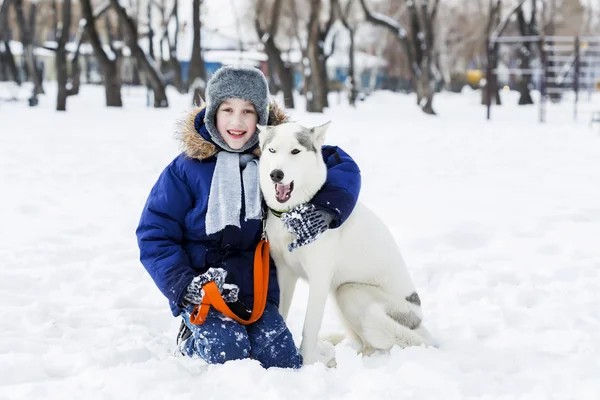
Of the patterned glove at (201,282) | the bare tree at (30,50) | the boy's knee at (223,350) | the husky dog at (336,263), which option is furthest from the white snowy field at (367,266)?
the bare tree at (30,50)

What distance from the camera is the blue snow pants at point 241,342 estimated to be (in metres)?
3.35

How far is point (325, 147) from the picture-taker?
3828 mm

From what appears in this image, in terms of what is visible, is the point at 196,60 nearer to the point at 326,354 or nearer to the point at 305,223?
the point at 326,354

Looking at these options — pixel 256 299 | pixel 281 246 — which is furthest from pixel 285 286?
pixel 281 246

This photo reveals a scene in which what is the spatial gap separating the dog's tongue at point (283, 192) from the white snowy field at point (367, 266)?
82 centimetres

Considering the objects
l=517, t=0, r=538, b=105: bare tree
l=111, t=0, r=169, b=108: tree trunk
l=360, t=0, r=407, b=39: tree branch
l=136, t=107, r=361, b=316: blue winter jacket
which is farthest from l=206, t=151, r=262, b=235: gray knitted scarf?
l=517, t=0, r=538, b=105: bare tree

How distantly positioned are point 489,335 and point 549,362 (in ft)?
1.82

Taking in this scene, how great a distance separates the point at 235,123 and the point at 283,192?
0.51 m

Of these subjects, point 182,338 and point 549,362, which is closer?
point 549,362

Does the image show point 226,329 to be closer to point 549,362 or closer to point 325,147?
point 325,147

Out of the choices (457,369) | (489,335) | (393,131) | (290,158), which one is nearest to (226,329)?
(290,158)

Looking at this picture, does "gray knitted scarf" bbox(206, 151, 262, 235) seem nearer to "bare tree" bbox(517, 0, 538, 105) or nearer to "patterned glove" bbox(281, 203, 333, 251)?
"patterned glove" bbox(281, 203, 333, 251)

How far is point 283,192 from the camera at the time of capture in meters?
3.31

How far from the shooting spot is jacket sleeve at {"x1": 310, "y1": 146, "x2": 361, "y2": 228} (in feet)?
11.0
